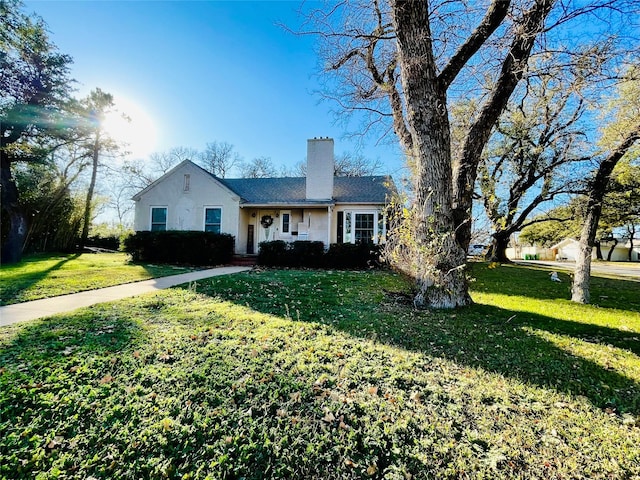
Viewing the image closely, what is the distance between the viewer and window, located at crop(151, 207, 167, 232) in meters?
15.1

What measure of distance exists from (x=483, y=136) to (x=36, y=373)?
7.33 m

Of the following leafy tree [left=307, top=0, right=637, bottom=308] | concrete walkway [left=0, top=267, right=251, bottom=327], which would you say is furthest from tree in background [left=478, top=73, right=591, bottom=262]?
concrete walkway [left=0, top=267, right=251, bottom=327]

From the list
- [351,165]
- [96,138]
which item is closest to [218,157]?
[351,165]

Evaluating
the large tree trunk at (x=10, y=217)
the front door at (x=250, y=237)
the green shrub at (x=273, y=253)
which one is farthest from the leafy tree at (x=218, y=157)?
the green shrub at (x=273, y=253)

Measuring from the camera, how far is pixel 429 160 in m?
5.33

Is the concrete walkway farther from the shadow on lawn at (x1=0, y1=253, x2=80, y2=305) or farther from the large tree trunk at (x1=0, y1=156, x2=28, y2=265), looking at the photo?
the large tree trunk at (x1=0, y1=156, x2=28, y2=265)

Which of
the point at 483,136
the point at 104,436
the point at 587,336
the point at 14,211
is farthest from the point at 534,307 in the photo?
the point at 14,211

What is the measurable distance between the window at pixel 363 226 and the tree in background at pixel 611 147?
841 centimetres

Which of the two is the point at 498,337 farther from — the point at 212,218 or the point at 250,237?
the point at 212,218

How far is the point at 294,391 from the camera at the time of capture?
2.58 meters

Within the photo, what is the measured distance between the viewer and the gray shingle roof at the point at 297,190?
47.9 feet

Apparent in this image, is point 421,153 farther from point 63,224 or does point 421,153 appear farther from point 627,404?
point 63,224

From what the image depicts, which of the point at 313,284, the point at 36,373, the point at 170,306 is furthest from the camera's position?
the point at 313,284

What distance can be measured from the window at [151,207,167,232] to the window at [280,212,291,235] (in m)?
6.11
